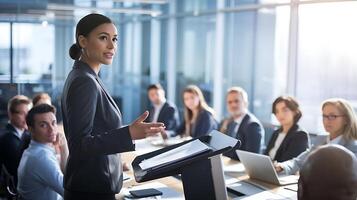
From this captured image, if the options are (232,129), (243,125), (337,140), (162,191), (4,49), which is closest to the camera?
(162,191)

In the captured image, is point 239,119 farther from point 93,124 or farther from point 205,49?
point 205,49

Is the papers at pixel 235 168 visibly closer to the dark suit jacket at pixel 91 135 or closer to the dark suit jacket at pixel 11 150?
the dark suit jacket at pixel 91 135

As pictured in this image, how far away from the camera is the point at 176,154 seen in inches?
71.1

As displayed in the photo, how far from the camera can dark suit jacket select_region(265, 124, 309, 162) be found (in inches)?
144

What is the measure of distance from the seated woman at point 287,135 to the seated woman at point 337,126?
351 millimetres

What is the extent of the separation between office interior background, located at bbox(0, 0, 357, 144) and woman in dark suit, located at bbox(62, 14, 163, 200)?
2787 mm

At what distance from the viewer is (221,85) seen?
24.5 ft

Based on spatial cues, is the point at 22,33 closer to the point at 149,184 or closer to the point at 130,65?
the point at 130,65

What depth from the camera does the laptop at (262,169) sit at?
277cm

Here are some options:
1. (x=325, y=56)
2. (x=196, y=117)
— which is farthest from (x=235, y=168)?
(x=325, y=56)

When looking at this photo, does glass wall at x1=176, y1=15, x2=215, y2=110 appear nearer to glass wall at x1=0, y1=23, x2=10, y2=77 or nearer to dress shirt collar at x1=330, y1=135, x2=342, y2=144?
glass wall at x1=0, y1=23, x2=10, y2=77

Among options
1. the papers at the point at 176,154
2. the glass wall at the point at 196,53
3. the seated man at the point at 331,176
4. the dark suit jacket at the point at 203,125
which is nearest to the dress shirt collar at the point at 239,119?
the dark suit jacket at the point at 203,125

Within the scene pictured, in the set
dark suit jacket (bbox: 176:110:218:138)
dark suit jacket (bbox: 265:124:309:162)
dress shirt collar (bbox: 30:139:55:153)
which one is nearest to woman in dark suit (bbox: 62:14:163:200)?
dress shirt collar (bbox: 30:139:55:153)

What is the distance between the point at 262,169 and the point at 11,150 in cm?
204
